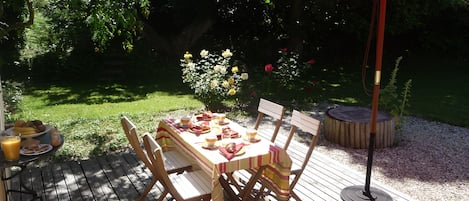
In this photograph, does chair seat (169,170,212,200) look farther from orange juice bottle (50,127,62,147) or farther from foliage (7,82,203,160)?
foliage (7,82,203,160)

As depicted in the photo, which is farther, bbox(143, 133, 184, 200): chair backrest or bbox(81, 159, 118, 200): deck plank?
bbox(81, 159, 118, 200): deck plank

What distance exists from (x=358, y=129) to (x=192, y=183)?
3.27 metres

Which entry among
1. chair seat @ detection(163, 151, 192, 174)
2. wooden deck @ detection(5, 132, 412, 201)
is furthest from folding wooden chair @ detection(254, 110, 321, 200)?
chair seat @ detection(163, 151, 192, 174)

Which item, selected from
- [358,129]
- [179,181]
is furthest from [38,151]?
[358,129]

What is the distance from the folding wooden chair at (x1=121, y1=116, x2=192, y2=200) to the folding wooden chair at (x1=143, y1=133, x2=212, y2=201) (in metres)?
0.13

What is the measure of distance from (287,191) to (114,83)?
901 centimetres

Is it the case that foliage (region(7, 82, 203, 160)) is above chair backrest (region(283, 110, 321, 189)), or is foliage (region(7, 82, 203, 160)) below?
below

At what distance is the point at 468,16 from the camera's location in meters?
13.0

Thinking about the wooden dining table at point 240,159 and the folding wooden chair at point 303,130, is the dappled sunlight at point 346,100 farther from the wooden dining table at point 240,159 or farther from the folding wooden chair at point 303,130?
the wooden dining table at point 240,159

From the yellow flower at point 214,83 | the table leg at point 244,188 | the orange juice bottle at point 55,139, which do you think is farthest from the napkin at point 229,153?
the yellow flower at point 214,83

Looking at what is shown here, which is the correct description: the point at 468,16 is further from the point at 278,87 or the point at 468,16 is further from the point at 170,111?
the point at 170,111

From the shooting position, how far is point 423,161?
18.3 feet

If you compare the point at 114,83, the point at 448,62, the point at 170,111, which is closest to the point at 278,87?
the point at 170,111

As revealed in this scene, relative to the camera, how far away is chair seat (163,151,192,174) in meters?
3.96
